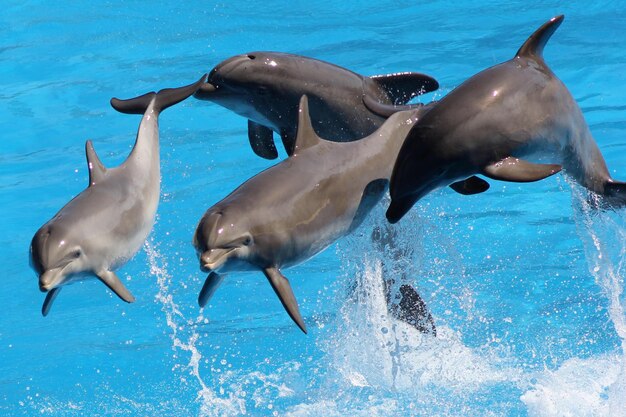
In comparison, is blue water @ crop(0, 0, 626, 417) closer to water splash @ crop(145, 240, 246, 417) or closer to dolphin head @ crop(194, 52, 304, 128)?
water splash @ crop(145, 240, 246, 417)

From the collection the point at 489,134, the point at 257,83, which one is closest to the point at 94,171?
the point at 257,83

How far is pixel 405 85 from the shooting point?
6844 millimetres

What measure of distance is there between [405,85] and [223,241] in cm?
228

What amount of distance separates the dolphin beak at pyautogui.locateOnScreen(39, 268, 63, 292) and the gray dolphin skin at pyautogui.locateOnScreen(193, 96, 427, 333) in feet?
2.58

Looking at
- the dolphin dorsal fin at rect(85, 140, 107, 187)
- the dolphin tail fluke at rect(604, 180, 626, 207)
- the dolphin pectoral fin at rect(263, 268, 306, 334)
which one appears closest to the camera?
the dolphin pectoral fin at rect(263, 268, 306, 334)

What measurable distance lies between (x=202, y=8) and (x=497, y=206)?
24.0 feet

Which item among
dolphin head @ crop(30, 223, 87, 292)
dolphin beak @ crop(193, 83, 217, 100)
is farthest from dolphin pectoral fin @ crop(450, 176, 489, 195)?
dolphin head @ crop(30, 223, 87, 292)

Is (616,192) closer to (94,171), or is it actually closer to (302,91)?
(302,91)

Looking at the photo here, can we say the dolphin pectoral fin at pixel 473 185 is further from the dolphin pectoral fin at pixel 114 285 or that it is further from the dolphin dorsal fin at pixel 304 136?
the dolphin pectoral fin at pixel 114 285

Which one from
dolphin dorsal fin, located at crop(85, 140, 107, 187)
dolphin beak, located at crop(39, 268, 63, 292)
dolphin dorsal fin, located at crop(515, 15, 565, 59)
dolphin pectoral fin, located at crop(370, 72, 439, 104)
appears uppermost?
dolphin dorsal fin, located at crop(515, 15, 565, 59)

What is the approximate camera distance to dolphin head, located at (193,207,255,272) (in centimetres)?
507

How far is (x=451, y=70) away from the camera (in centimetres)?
1342

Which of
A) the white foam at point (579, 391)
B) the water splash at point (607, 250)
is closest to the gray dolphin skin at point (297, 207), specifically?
the water splash at point (607, 250)

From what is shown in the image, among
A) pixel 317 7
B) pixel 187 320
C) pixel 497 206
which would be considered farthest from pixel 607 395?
pixel 317 7
